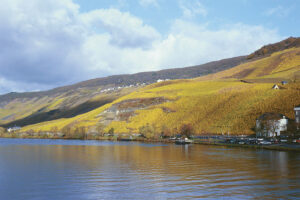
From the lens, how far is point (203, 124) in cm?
12669

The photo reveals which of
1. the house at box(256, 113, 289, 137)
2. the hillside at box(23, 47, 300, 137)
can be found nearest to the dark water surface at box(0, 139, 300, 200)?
the house at box(256, 113, 289, 137)

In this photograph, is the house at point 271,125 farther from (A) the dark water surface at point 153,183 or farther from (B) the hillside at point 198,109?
(A) the dark water surface at point 153,183

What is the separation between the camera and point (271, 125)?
94.6 metres

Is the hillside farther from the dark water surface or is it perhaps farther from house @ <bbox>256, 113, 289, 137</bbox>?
the dark water surface

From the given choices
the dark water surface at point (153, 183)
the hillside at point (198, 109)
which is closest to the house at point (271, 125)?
the hillside at point (198, 109)

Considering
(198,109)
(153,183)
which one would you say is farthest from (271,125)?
(153,183)

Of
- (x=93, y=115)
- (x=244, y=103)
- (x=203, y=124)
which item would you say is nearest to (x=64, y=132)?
(x=93, y=115)

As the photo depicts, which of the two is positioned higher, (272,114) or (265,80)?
(265,80)

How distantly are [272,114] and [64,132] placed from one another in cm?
10630

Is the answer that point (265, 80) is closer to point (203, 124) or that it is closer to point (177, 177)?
point (203, 124)

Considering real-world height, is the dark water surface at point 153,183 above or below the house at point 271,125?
below

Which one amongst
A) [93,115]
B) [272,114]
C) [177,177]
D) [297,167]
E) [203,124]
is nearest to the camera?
[177,177]

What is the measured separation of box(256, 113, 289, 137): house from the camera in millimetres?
94562

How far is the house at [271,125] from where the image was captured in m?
94.6
